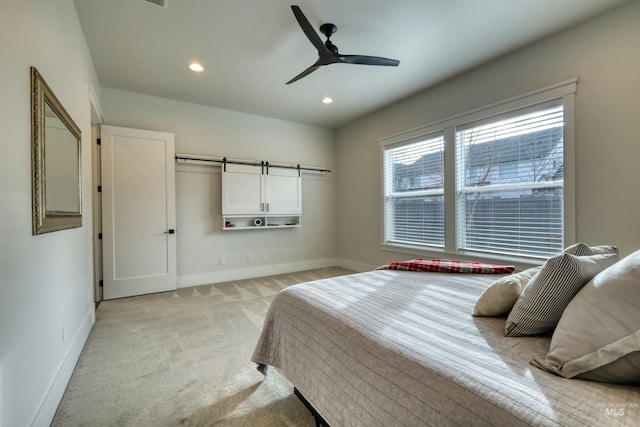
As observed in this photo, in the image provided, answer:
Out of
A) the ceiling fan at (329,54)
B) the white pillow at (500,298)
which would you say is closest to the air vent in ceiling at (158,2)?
the ceiling fan at (329,54)

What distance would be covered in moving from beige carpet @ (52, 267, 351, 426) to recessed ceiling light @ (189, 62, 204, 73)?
2.79 meters

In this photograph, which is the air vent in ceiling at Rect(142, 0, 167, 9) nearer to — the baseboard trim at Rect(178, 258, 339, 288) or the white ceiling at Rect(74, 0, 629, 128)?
the white ceiling at Rect(74, 0, 629, 128)

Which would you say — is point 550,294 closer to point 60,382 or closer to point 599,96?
point 599,96

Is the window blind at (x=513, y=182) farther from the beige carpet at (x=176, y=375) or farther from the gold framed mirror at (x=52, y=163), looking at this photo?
the gold framed mirror at (x=52, y=163)

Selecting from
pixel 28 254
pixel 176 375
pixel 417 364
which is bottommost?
pixel 176 375

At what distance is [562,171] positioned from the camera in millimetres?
2686

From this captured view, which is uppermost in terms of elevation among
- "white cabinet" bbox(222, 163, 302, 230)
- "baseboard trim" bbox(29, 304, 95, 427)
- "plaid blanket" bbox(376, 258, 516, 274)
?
"white cabinet" bbox(222, 163, 302, 230)

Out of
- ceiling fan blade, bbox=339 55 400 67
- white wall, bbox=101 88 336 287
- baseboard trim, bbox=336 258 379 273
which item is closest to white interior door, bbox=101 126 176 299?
white wall, bbox=101 88 336 287

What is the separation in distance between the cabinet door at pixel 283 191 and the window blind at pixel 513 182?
2596 mm

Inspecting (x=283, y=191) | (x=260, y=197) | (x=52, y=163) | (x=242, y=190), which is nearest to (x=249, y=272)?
(x=260, y=197)

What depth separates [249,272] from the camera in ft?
15.3

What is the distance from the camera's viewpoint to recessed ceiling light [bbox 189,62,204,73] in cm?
313

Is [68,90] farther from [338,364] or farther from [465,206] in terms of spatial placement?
[465,206]

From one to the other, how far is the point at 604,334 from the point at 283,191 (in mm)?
4351
